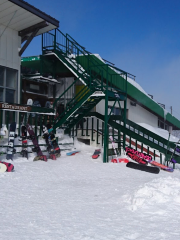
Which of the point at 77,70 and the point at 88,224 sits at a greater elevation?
the point at 77,70

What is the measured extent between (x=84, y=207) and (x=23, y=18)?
9653 mm

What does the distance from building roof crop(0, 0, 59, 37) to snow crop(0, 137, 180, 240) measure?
665 cm

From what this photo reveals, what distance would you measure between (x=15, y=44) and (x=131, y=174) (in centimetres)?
816

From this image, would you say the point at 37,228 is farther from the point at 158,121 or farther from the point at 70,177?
the point at 158,121

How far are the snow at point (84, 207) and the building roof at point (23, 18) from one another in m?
6.65

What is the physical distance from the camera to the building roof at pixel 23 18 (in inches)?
446

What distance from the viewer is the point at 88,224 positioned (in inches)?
177

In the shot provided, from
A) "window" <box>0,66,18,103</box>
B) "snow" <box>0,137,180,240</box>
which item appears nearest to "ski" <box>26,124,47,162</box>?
"snow" <box>0,137,180,240</box>

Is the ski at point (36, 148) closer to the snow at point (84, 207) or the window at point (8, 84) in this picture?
the snow at point (84, 207)

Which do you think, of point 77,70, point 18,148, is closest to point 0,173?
point 18,148

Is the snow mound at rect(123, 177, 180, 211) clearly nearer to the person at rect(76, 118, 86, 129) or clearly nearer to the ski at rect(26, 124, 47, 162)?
the ski at rect(26, 124, 47, 162)

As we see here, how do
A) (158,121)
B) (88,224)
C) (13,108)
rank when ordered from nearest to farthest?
(88,224) → (13,108) → (158,121)

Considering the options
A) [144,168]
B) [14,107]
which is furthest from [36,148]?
[144,168]

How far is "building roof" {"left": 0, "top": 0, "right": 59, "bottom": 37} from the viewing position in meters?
11.3
